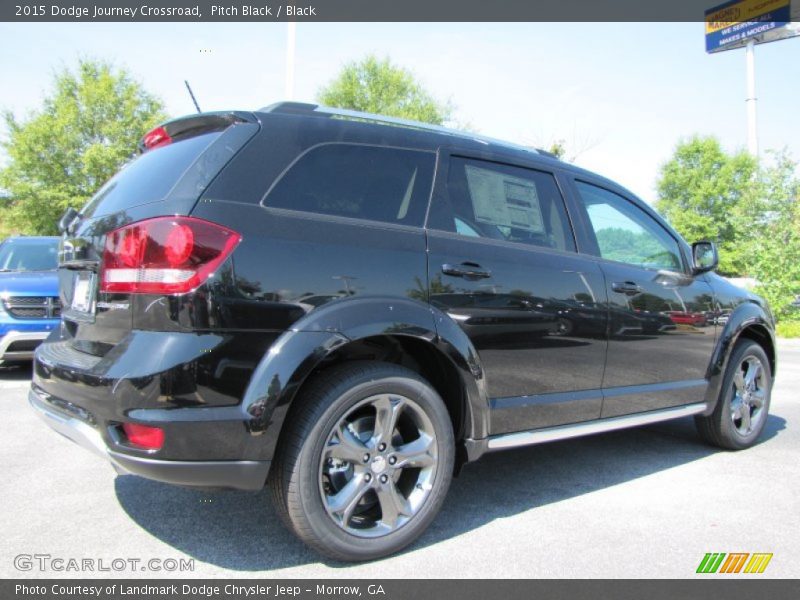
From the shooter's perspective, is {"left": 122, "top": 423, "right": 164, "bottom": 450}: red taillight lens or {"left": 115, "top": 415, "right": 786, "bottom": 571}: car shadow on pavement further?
{"left": 115, "top": 415, "right": 786, "bottom": 571}: car shadow on pavement

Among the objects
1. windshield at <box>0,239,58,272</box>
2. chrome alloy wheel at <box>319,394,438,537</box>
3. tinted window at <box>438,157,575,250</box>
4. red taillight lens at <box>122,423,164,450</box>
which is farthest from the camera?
windshield at <box>0,239,58,272</box>

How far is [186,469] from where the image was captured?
84.4 inches

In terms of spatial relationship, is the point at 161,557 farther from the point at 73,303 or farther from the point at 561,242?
the point at 561,242

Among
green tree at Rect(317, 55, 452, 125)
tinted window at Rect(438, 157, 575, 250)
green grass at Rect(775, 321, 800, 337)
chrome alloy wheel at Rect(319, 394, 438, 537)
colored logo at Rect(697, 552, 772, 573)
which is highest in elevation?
green tree at Rect(317, 55, 452, 125)

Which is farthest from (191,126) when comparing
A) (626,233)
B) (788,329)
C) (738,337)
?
(788,329)

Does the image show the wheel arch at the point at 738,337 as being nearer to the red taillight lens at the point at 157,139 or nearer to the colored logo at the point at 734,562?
the colored logo at the point at 734,562

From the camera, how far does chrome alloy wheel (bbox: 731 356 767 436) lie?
14.6ft

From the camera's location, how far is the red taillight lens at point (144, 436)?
2.11m

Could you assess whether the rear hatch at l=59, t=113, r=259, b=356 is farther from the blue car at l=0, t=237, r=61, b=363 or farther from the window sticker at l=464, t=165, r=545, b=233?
the blue car at l=0, t=237, r=61, b=363

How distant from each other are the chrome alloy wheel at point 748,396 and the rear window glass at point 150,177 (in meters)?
3.94

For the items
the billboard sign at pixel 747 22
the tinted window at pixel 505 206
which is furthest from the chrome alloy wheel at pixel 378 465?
the billboard sign at pixel 747 22

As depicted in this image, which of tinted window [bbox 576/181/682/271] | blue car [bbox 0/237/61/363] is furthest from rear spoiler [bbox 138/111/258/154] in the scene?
blue car [bbox 0/237/61/363]

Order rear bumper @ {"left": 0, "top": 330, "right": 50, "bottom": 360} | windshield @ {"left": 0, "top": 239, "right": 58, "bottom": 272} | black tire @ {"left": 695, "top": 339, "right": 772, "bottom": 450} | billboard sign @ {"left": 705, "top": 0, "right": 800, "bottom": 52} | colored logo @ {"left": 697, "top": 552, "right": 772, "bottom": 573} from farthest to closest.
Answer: billboard sign @ {"left": 705, "top": 0, "right": 800, "bottom": 52}
windshield @ {"left": 0, "top": 239, "right": 58, "bottom": 272}
rear bumper @ {"left": 0, "top": 330, "right": 50, "bottom": 360}
black tire @ {"left": 695, "top": 339, "right": 772, "bottom": 450}
colored logo @ {"left": 697, "top": 552, "right": 772, "bottom": 573}

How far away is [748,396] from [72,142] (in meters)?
28.5
